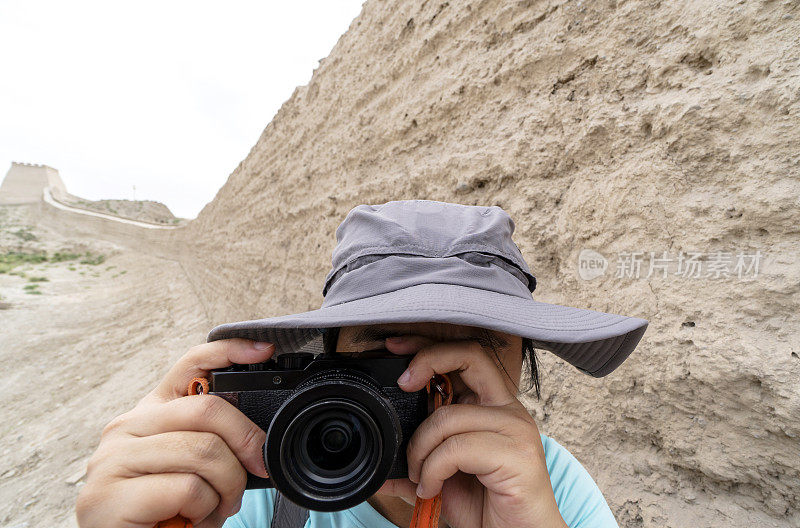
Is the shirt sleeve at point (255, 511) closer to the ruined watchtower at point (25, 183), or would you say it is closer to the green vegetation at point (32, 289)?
the green vegetation at point (32, 289)

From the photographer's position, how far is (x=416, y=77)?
6.51 ft

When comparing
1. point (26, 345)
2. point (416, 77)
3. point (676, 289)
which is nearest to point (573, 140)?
point (676, 289)

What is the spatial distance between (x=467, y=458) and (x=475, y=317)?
30 centimetres

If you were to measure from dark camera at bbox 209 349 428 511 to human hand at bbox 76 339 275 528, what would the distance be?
0.04 m

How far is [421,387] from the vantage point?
2.32ft

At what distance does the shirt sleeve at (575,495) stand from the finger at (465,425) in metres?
0.28

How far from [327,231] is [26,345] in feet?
23.7

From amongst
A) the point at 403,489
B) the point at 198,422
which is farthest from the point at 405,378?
the point at 198,422

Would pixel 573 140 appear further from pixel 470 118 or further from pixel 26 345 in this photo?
pixel 26 345

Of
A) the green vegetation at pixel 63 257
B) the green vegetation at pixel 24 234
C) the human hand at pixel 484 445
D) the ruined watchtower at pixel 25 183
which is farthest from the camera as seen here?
the ruined watchtower at pixel 25 183

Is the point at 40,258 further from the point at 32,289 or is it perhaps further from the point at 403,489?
the point at 403,489

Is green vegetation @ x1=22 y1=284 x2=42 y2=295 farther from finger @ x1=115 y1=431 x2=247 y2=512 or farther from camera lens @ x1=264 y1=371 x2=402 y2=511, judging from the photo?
camera lens @ x1=264 y1=371 x2=402 y2=511

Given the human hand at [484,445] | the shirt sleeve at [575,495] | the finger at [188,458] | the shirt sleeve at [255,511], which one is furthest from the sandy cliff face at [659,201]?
the finger at [188,458]

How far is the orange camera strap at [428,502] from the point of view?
0.62m
